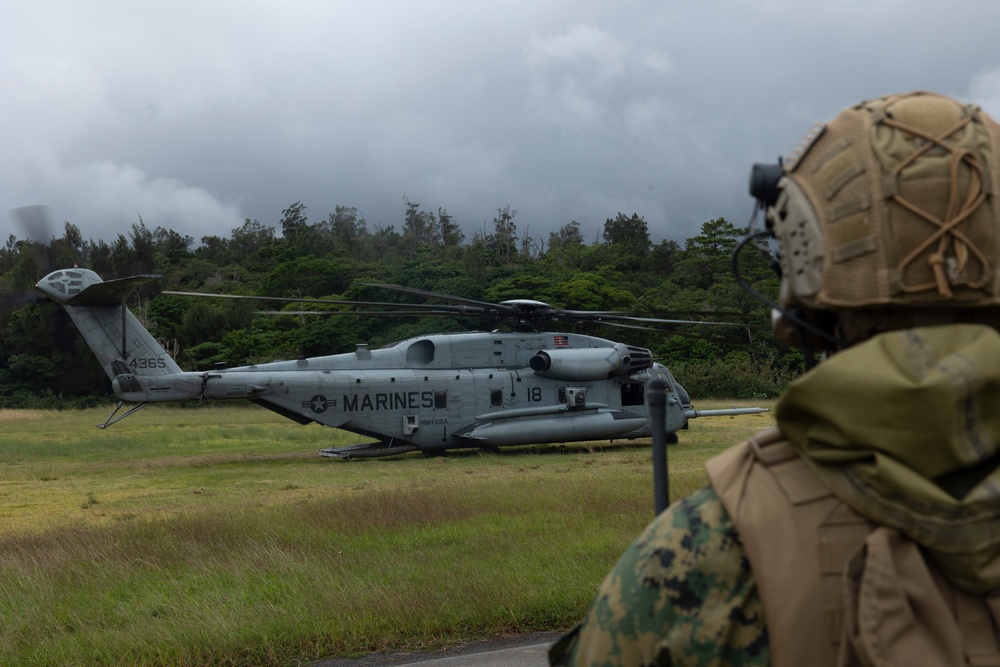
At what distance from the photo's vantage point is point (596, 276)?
44688 millimetres

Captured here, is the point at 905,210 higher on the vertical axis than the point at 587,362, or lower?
higher

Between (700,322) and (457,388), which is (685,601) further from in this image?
(457,388)

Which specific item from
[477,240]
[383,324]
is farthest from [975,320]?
[477,240]

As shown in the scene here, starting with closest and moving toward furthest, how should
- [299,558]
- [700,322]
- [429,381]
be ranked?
1. [299,558]
2. [700,322]
3. [429,381]

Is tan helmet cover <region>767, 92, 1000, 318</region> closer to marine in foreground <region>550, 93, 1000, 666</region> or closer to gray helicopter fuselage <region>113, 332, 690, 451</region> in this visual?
marine in foreground <region>550, 93, 1000, 666</region>

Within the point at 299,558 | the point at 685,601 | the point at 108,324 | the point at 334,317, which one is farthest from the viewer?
the point at 334,317

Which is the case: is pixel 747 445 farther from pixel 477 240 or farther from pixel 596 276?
pixel 477 240

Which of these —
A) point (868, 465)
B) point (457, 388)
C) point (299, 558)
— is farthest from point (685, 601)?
point (457, 388)

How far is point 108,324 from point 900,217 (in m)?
16.0

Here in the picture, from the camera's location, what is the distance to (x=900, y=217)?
1.35m

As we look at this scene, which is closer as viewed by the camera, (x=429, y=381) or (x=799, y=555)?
(x=799, y=555)

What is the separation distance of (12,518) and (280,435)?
36.3 ft

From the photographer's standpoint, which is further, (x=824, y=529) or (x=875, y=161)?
(x=875, y=161)

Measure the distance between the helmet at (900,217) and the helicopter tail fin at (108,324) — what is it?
1515 centimetres
